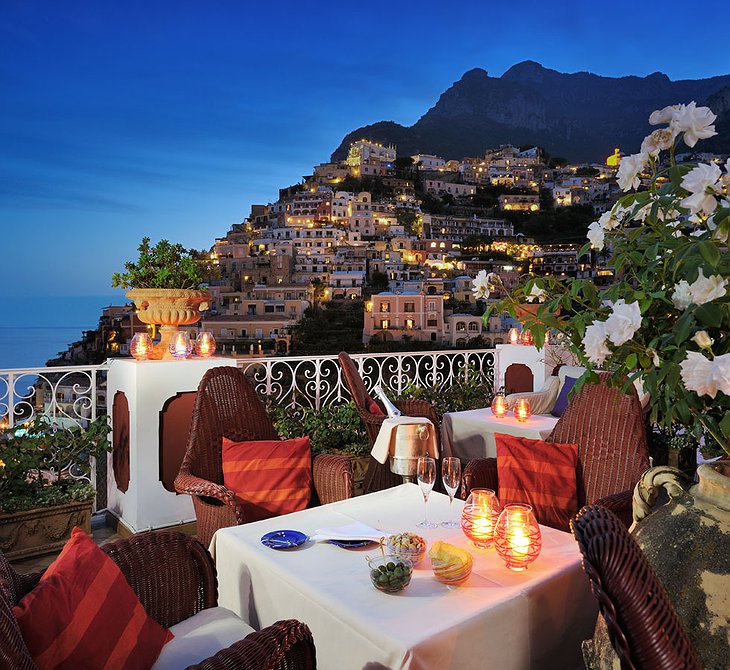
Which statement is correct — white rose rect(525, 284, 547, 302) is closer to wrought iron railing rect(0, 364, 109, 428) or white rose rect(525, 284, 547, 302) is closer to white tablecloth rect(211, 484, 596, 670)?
white tablecloth rect(211, 484, 596, 670)

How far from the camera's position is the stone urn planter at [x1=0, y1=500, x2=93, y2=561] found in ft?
10.7

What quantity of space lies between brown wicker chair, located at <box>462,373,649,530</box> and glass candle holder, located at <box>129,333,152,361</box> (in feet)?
7.71

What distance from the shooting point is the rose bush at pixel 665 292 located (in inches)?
36.1

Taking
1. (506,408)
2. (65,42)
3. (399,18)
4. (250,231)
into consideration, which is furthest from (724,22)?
A: (506,408)

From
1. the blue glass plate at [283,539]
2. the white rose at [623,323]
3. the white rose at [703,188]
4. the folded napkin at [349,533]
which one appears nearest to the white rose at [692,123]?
the white rose at [703,188]

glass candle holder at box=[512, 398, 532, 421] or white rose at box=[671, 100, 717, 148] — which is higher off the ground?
white rose at box=[671, 100, 717, 148]

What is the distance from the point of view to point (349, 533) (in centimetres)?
199

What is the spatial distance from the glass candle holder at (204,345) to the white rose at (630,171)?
11.1ft

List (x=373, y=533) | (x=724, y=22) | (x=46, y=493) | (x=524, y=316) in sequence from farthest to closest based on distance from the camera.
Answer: (x=724, y=22), (x=46, y=493), (x=373, y=533), (x=524, y=316)

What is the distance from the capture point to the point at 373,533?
6.55ft

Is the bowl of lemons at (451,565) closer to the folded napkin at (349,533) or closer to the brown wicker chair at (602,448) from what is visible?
the folded napkin at (349,533)

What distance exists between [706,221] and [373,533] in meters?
1.46

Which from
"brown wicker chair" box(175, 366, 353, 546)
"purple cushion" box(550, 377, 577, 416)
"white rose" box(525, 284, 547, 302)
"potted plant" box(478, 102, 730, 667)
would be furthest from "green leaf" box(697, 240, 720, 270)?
"purple cushion" box(550, 377, 577, 416)

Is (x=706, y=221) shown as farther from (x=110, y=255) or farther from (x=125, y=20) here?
(x=110, y=255)
